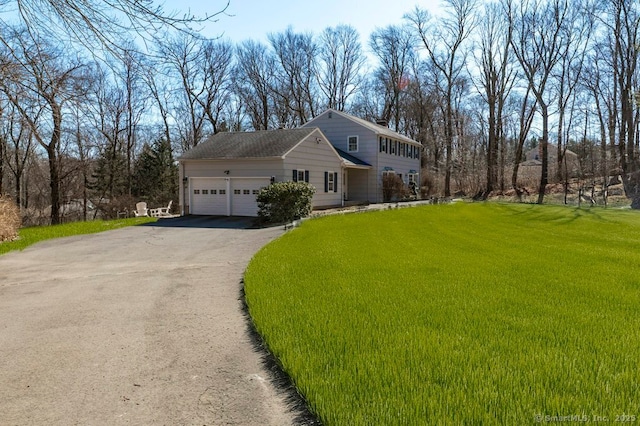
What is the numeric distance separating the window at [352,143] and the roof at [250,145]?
290 inches

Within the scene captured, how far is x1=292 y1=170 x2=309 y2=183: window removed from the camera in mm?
21172

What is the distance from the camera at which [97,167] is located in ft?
113

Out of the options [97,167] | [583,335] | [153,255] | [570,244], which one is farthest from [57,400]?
[97,167]

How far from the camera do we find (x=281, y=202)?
17.7m

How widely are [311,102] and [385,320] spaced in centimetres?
4106

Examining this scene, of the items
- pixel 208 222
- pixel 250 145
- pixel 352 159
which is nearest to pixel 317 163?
pixel 250 145

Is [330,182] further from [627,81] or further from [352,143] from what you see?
[627,81]

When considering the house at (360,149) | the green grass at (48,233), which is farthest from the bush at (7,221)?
the house at (360,149)

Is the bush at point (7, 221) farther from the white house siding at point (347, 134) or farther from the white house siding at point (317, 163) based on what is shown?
the white house siding at point (347, 134)

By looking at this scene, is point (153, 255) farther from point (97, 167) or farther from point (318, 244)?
point (97, 167)

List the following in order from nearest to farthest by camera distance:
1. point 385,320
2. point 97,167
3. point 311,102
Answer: point 385,320, point 97,167, point 311,102

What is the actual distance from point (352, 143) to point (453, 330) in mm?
26361

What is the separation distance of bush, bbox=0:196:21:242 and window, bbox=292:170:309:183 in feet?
36.8

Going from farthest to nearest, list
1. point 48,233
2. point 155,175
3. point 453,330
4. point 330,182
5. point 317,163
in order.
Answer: point 155,175
point 330,182
point 317,163
point 48,233
point 453,330
